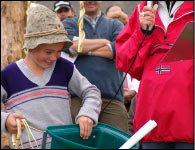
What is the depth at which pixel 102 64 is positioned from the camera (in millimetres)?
3637

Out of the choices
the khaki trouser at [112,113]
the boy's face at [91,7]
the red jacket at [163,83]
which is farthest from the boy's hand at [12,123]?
the boy's face at [91,7]

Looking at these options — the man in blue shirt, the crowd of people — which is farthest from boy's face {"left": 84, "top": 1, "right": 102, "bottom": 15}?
the crowd of people

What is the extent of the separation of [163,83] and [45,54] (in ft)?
2.75

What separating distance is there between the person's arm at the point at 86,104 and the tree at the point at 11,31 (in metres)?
2.08

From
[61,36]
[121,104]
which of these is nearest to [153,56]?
[61,36]

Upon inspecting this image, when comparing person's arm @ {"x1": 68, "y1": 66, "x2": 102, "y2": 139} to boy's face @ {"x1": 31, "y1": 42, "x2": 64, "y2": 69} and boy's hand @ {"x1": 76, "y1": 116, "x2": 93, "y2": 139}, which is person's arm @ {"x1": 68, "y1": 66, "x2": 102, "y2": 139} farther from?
boy's face @ {"x1": 31, "y1": 42, "x2": 64, "y2": 69}

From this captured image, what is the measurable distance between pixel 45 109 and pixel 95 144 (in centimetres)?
46

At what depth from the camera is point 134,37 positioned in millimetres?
2584

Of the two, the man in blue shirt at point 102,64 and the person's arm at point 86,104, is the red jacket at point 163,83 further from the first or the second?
the man in blue shirt at point 102,64

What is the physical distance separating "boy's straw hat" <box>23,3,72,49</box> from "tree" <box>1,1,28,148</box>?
2.03 metres

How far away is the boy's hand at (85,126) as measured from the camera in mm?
2313

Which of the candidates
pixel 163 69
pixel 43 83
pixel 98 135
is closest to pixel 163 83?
pixel 163 69

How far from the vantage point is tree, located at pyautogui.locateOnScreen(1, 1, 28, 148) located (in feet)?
15.5

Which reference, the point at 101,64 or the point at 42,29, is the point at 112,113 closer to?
the point at 101,64
